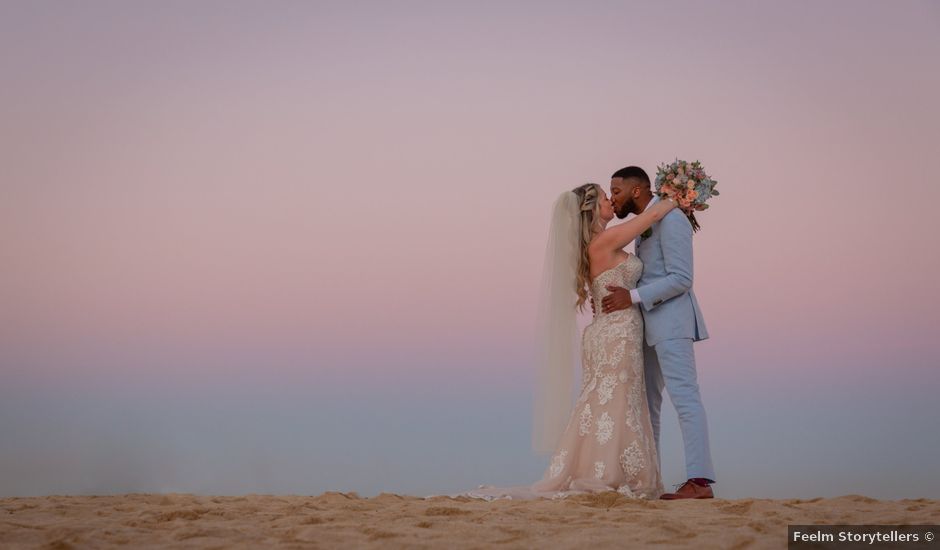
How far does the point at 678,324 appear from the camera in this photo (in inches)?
290

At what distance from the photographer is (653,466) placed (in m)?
7.34

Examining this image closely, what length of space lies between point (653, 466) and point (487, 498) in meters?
1.31

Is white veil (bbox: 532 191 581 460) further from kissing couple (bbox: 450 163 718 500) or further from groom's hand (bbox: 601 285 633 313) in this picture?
groom's hand (bbox: 601 285 633 313)

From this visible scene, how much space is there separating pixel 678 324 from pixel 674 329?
5cm

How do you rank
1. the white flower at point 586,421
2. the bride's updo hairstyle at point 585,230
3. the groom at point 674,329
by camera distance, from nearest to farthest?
the groom at point 674,329
the white flower at point 586,421
the bride's updo hairstyle at point 585,230

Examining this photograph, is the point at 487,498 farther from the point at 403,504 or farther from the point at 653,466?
the point at 653,466

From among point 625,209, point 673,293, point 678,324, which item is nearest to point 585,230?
point 625,209

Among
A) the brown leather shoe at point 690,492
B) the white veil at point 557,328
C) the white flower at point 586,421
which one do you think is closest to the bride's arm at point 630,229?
the white veil at point 557,328

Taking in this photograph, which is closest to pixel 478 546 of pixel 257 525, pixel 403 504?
pixel 257 525

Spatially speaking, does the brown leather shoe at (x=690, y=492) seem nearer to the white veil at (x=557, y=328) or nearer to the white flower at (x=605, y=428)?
the white flower at (x=605, y=428)

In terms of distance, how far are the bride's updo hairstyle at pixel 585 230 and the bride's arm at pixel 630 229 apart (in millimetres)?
135

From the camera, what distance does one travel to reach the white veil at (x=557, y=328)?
7.82 m

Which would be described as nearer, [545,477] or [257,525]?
[257,525]

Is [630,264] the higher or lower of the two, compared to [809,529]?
higher
